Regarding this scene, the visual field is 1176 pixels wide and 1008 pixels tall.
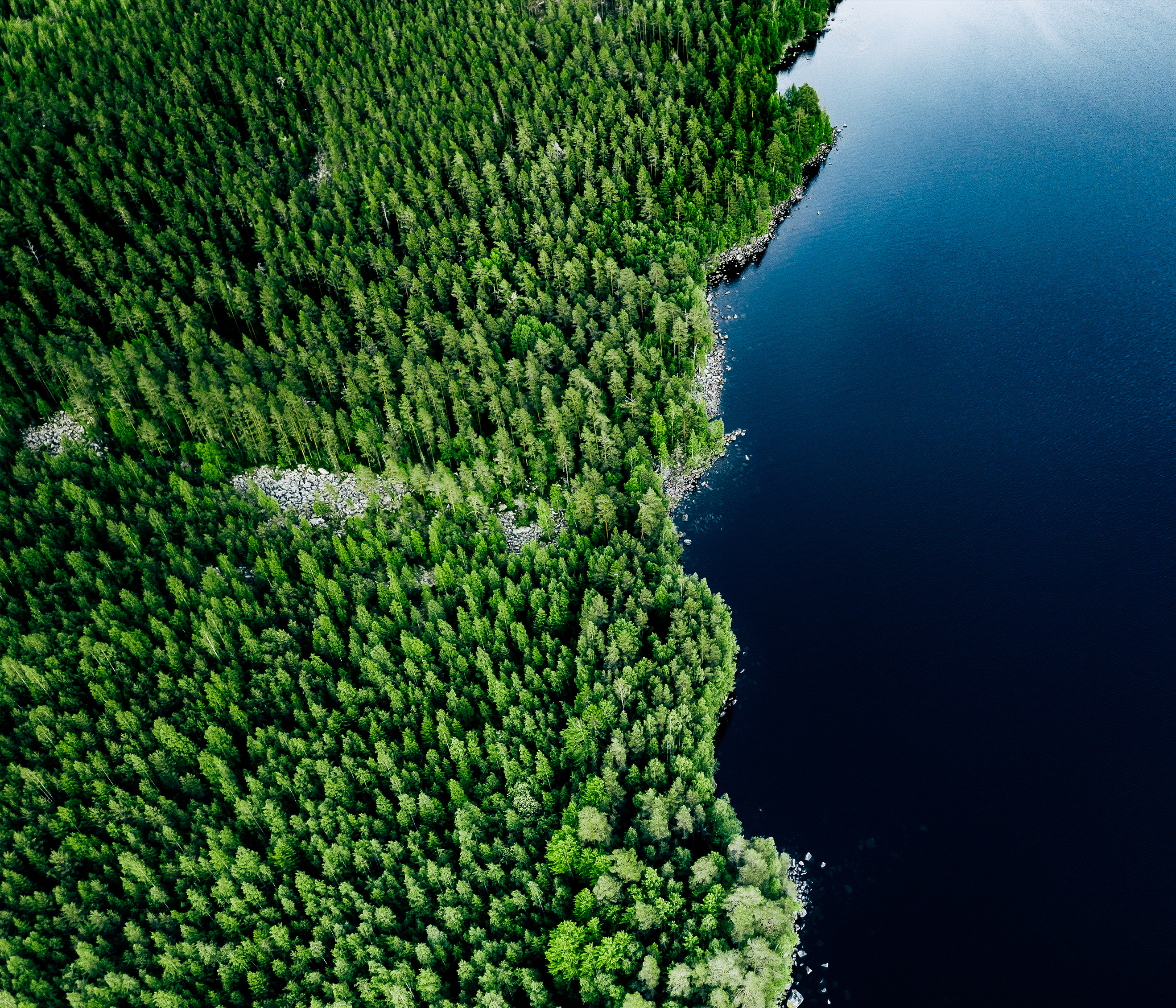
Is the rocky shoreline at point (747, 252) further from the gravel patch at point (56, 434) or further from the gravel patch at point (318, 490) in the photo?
the gravel patch at point (56, 434)

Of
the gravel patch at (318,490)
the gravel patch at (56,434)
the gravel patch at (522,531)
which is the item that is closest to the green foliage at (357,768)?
the gravel patch at (522,531)

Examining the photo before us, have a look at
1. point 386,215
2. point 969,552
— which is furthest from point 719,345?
point 386,215

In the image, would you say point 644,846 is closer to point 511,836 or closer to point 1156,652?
point 511,836

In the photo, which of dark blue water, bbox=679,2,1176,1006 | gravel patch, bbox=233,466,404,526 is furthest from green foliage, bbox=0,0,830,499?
dark blue water, bbox=679,2,1176,1006

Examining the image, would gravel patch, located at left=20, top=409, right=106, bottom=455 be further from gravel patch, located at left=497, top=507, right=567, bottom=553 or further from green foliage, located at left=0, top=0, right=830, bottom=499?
gravel patch, located at left=497, top=507, right=567, bottom=553

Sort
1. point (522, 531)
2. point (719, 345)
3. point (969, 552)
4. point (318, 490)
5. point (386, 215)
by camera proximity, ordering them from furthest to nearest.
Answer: point (386, 215) < point (719, 345) < point (318, 490) < point (522, 531) < point (969, 552)

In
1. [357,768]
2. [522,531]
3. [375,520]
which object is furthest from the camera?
[522,531]

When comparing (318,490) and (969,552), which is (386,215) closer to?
(318,490)

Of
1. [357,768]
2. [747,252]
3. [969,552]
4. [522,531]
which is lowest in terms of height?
[357,768]
